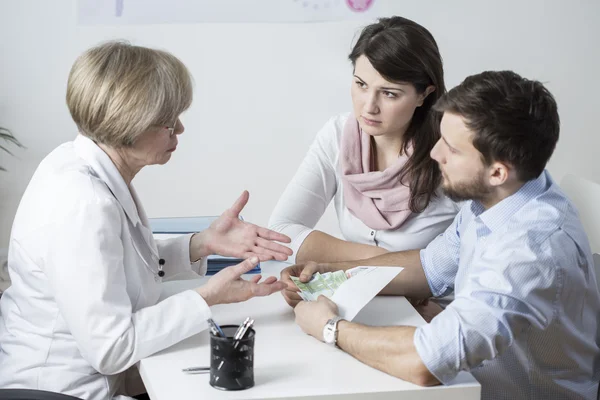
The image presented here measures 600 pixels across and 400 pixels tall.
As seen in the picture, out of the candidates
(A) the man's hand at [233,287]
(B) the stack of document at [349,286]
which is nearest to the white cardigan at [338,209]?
(B) the stack of document at [349,286]

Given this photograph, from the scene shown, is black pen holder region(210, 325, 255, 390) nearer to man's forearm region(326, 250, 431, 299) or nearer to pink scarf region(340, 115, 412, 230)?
man's forearm region(326, 250, 431, 299)

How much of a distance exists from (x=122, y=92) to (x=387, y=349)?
761 millimetres

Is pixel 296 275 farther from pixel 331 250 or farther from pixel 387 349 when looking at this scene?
pixel 387 349

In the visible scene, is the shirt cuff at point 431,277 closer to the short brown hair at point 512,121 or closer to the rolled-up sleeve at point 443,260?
the rolled-up sleeve at point 443,260

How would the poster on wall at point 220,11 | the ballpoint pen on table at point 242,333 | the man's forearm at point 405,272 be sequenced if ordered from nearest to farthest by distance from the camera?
1. the ballpoint pen on table at point 242,333
2. the man's forearm at point 405,272
3. the poster on wall at point 220,11

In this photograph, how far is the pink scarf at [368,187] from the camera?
2.42 meters

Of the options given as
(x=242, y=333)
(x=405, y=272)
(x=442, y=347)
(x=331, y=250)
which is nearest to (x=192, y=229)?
(x=331, y=250)

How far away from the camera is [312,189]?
252 cm

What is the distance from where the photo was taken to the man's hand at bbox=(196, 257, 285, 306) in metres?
1.71

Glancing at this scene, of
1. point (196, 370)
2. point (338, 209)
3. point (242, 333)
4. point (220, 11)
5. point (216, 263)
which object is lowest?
point (216, 263)

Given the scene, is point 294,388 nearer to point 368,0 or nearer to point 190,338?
point 190,338

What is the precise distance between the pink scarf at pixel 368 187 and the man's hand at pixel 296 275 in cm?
47

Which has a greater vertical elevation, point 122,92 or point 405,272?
point 122,92

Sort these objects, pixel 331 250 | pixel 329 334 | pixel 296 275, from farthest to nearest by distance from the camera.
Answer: pixel 331 250 → pixel 296 275 → pixel 329 334
